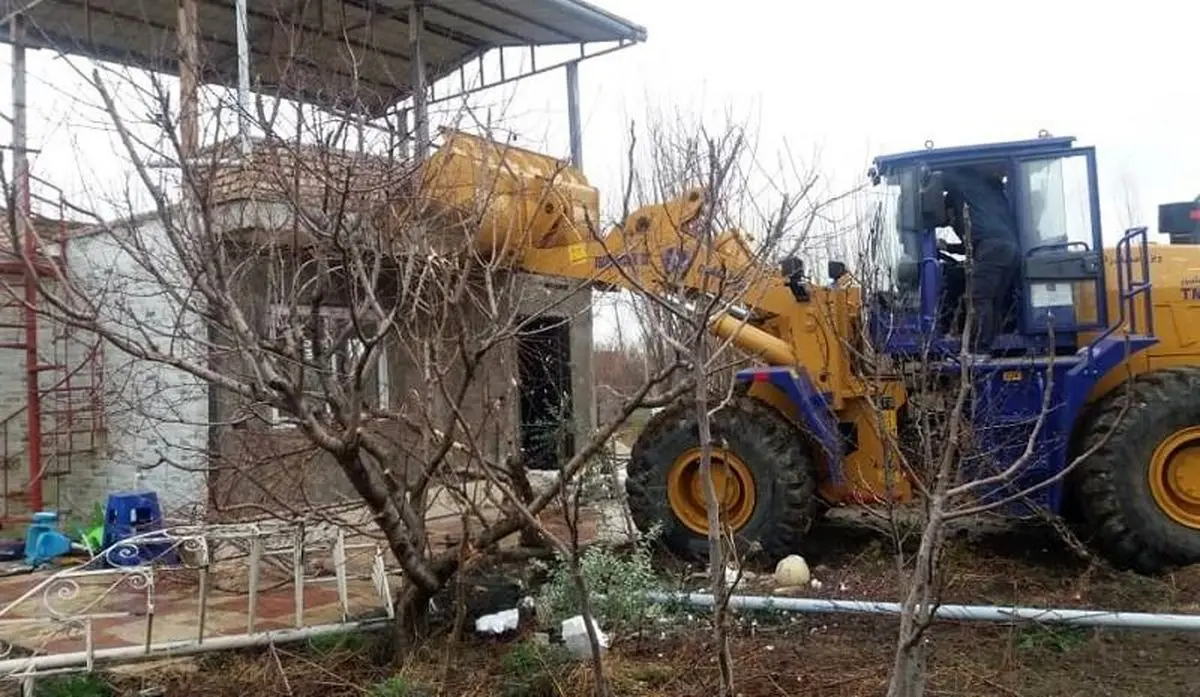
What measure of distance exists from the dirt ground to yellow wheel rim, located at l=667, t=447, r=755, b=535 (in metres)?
1.25

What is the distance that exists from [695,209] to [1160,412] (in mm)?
3185

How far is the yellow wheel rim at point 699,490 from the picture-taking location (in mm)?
7184

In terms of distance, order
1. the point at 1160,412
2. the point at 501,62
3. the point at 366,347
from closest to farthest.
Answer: the point at 366,347 → the point at 1160,412 → the point at 501,62

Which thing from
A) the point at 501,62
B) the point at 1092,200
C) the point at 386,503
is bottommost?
the point at 386,503

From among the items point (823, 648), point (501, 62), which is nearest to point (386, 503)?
point (823, 648)

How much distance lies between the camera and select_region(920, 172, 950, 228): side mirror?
276 inches

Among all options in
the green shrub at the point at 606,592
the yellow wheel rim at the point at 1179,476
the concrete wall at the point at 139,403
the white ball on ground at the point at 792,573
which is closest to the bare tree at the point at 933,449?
the yellow wheel rim at the point at 1179,476

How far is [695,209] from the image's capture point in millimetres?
6730

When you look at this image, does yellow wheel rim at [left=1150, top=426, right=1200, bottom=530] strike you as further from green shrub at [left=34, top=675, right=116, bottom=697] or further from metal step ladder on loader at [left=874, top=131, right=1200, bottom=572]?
green shrub at [left=34, top=675, right=116, bottom=697]

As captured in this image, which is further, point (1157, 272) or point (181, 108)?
point (1157, 272)

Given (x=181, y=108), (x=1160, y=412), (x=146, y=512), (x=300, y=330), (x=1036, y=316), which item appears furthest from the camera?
(x=146, y=512)

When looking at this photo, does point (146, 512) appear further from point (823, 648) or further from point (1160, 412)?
point (1160, 412)

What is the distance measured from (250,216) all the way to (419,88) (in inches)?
126

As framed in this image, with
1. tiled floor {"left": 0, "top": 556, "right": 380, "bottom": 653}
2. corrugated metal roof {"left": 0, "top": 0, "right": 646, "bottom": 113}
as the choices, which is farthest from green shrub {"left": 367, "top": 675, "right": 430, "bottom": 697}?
corrugated metal roof {"left": 0, "top": 0, "right": 646, "bottom": 113}
